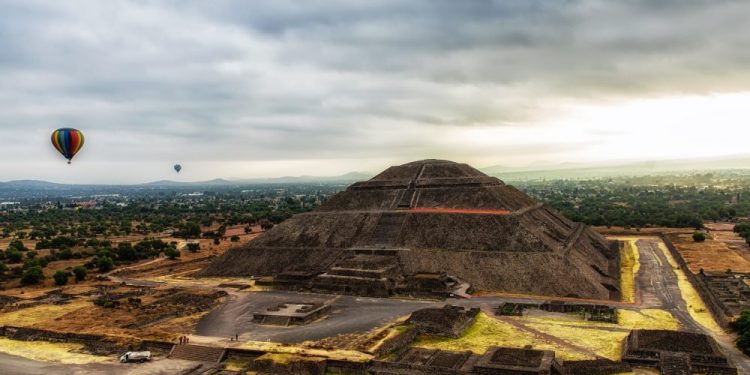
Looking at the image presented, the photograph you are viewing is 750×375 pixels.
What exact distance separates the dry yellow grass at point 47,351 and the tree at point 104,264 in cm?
3379

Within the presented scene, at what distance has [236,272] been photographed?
69.4 m

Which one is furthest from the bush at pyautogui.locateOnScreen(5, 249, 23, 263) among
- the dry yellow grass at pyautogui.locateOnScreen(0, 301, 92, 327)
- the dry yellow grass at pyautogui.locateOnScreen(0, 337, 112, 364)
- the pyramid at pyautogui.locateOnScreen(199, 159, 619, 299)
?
the dry yellow grass at pyautogui.locateOnScreen(0, 337, 112, 364)

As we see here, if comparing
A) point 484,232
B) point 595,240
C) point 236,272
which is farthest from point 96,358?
point 595,240

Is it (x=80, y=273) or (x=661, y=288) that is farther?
(x=80, y=273)

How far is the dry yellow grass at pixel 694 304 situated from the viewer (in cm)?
4325

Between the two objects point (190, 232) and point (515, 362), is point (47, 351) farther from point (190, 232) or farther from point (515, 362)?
point (190, 232)

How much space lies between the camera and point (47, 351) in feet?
129

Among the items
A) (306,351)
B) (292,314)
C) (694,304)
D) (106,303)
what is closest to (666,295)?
(694,304)

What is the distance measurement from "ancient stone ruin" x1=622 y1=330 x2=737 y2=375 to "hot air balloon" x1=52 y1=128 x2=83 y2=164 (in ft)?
221

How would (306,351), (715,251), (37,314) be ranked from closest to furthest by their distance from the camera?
1. (306,351)
2. (37,314)
3. (715,251)

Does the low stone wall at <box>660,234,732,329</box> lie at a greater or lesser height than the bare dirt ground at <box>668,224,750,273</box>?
greater

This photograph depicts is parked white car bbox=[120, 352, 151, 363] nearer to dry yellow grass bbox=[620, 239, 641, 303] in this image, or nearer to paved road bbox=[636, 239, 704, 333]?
paved road bbox=[636, 239, 704, 333]

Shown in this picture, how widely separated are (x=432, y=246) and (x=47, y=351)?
40.4 m

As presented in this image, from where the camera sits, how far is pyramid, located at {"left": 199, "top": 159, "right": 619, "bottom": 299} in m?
56.9
